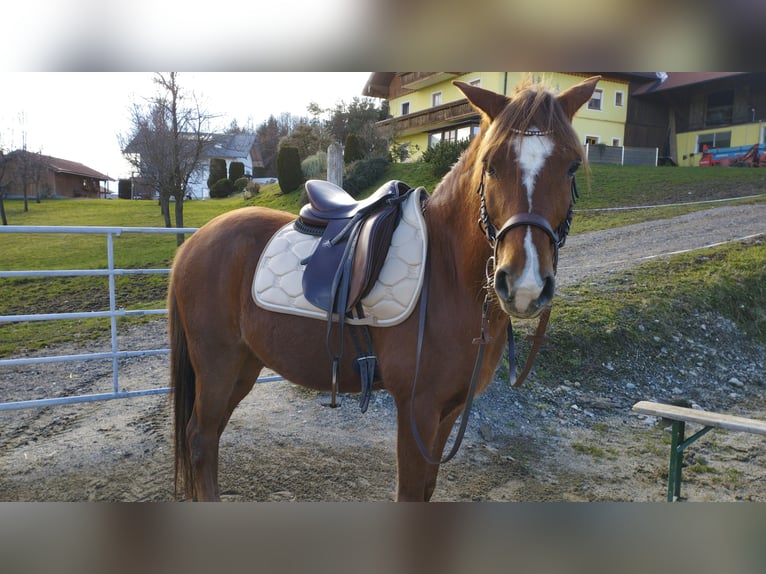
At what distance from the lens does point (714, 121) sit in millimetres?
2799

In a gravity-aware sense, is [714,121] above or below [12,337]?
above

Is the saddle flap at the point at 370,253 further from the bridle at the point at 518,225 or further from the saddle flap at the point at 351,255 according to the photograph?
the bridle at the point at 518,225

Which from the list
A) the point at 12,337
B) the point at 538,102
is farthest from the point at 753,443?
the point at 12,337

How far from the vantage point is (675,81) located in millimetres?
2385

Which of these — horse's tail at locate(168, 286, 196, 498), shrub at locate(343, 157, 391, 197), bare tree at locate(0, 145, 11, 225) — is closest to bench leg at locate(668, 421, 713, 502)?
shrub at locate(343, 157, 391, 197)

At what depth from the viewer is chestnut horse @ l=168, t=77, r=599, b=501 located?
Result: 131cm

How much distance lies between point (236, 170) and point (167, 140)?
1.30 ft

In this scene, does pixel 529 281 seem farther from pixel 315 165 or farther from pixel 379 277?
pixel 315 165

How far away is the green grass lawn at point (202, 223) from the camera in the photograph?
2809mm

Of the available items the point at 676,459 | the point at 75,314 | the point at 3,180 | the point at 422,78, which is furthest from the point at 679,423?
the point at 3,180

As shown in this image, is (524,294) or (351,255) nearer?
(524,294)

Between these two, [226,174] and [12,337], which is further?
[12,337]

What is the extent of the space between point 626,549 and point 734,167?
290cm
